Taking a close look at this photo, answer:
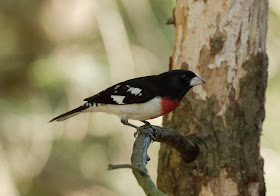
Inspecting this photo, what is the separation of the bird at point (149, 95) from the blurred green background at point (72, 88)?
6.25 ft

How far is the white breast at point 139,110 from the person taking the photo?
284 cm

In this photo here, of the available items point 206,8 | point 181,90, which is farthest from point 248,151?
point 206,8

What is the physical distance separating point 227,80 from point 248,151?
1.62ft

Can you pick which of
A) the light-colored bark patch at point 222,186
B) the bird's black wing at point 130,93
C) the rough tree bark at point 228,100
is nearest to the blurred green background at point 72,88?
the rough tree bark at point 228,100

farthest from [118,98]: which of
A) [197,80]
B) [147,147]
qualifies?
[147,147]

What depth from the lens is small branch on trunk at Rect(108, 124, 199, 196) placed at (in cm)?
172

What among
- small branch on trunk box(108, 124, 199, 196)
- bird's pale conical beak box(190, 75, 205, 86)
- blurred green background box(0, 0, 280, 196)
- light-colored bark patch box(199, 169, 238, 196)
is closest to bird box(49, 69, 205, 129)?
bird's pale conical beak box(190, 75, 205, 86)

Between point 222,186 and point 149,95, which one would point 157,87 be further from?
point 222,186

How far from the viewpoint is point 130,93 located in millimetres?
2973

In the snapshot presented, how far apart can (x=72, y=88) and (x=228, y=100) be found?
7.71ft

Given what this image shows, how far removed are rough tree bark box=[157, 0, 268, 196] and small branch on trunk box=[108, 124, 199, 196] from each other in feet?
0.45

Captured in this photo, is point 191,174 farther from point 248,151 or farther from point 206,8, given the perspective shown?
point 206,8

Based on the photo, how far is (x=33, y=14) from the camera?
5.87 meters

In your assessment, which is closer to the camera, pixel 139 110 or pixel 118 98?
pixel 139 110
